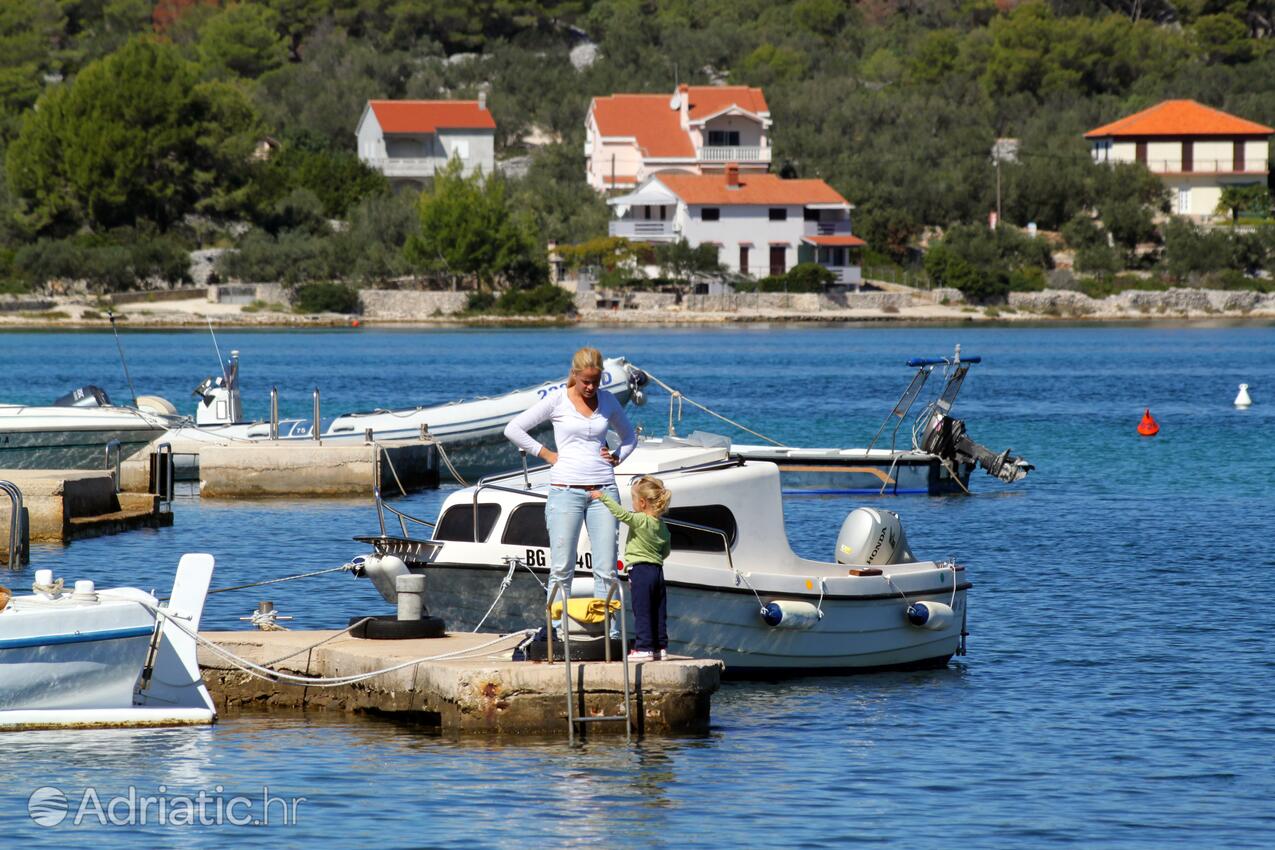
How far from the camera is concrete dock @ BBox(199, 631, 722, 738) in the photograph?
13914 mm

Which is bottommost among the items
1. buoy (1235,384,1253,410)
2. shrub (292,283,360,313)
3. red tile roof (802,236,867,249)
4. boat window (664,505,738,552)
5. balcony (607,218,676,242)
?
buoy (1235,384,1253,410)

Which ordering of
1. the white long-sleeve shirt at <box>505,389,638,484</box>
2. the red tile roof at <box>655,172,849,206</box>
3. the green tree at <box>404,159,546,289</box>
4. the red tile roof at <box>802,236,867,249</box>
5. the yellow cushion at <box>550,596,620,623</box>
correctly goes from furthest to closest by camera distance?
the red tile roof at <box>655,172,849,206</box>, the red tile roof at <box>802,236,867,249</box>, the green tree at <box>404,159,546,289</box>, the yellow cushion at <box>550,596,620,623</box>, the white long-sleeve shirt at <box>505,389,638,484</box>

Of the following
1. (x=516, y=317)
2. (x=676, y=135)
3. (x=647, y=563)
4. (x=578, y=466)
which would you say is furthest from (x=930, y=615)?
(x=676, y=135)

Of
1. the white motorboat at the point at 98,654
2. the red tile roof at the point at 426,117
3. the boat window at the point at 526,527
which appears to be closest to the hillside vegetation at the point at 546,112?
the red tile roof at the point at 426,117

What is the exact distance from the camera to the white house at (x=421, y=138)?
415ft

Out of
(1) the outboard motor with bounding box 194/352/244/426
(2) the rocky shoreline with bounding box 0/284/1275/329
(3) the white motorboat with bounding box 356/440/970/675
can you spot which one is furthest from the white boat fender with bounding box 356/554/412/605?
(2) the rocky shoreline with bounding box 0/284/1275/329

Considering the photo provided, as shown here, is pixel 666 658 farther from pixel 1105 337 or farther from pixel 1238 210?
pixel 1238 210

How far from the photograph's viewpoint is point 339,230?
112688mm

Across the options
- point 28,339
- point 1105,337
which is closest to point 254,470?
point 28,339

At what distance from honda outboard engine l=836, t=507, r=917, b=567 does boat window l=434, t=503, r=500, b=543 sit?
3.59 meters

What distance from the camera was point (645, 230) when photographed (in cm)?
10531

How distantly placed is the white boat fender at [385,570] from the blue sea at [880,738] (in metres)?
1.54

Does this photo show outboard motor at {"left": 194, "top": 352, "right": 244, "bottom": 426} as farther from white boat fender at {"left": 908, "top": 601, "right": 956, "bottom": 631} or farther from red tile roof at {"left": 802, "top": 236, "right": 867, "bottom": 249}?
red tile roof at {"left": 802, "top": 236, "right": 867, "bottom": 249}

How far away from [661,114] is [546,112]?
757 inches
